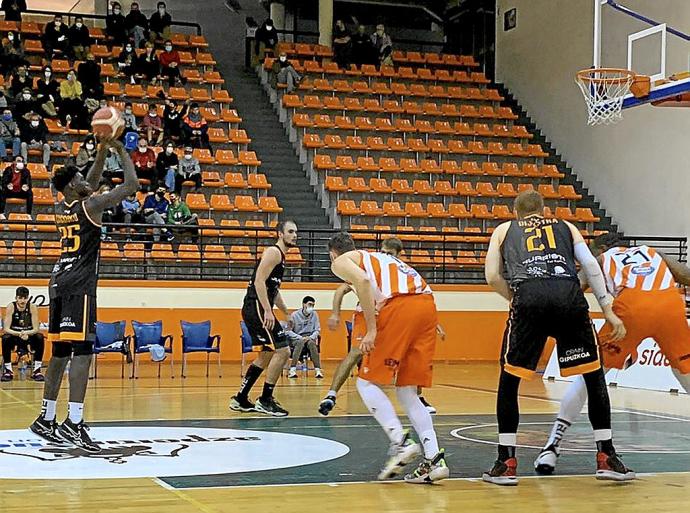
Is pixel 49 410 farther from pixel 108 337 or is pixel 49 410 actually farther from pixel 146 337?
pixel 146 337

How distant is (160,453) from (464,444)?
2480 mm

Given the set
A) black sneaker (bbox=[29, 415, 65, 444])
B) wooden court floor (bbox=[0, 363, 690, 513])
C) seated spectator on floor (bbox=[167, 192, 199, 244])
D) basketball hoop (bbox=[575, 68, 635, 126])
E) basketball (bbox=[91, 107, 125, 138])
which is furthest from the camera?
seated spectator on floor (bbox=[167, 192, 199, 244])

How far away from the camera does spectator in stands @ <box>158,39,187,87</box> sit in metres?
24.5

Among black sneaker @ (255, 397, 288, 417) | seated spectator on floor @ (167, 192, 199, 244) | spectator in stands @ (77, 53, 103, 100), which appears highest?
spectator in stands @ (77, 53, 103, 100)

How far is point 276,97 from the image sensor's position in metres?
26.2

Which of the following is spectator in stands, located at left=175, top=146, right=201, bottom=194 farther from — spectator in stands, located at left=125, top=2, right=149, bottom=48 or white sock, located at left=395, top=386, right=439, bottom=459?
white sock, located at left=395, top=386, right=439, bottom=459

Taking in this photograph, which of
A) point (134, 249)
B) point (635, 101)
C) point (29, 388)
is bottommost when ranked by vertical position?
point (29, 388)

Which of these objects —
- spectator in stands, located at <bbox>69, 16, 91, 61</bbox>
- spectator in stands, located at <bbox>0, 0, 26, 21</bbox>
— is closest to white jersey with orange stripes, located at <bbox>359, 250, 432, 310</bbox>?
spectator in stands, located at <bbox>69, 16, 91, 61</bbox>

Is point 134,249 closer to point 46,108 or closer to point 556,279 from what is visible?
point 46,108

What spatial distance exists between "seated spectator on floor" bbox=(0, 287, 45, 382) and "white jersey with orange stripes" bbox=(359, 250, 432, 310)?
973 cm

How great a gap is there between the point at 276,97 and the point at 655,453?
1930 cm

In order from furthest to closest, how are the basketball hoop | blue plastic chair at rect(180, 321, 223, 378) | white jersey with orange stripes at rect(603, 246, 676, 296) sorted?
blue plastic chair at rect(180, 321, 223, 378) < the basketball hoop < white jersey with orange stripes at rect(603, 246, 676, 296)

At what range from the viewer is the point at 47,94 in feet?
72.5

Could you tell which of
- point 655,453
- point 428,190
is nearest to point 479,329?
point 428,190
